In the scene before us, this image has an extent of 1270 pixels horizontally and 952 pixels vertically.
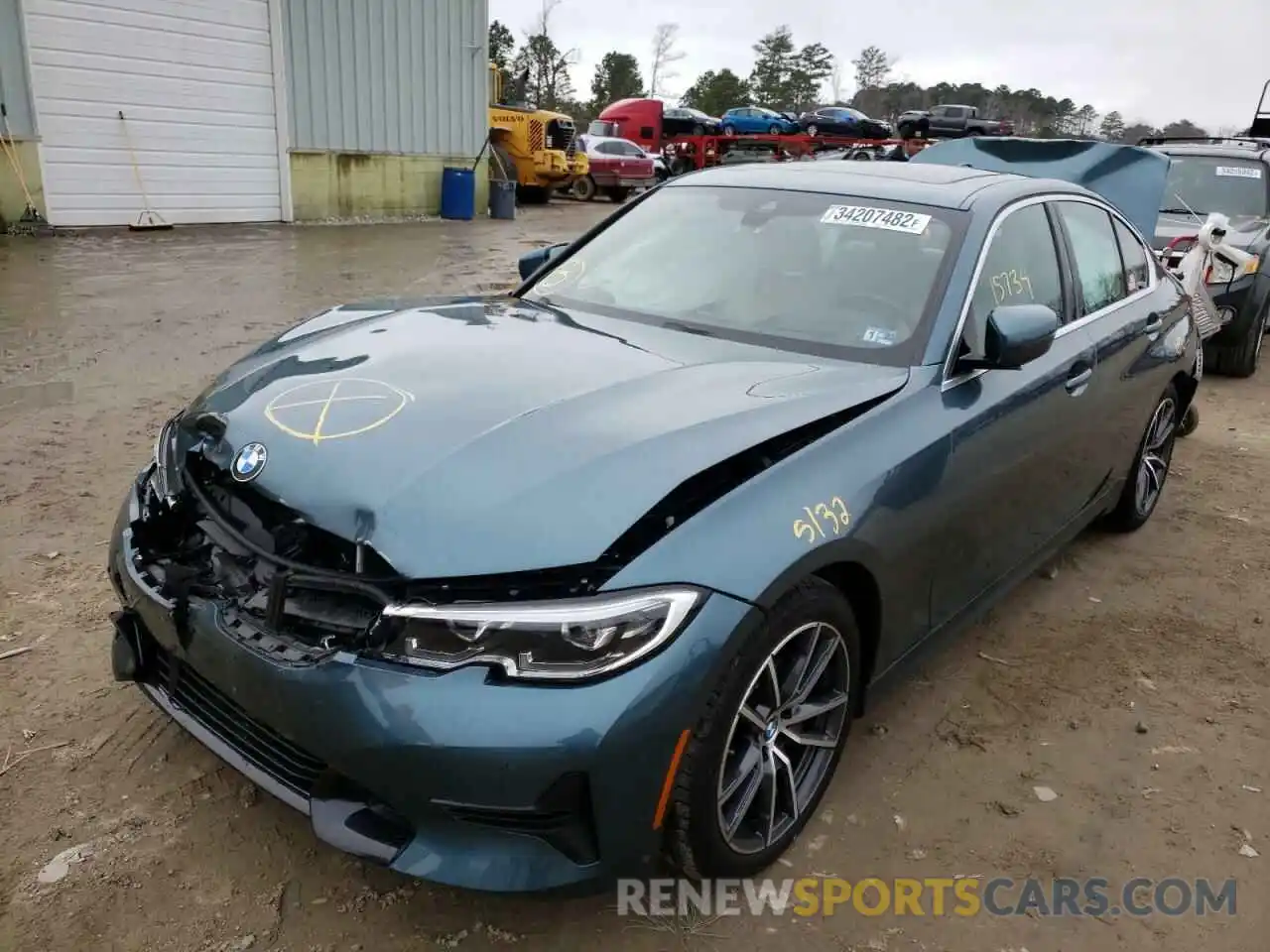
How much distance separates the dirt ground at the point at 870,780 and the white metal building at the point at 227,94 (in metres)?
8.99

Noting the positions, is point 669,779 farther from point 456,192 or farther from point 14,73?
point 456,192

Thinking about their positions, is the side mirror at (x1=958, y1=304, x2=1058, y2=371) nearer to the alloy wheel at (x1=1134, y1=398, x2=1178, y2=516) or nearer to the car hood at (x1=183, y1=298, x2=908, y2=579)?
the car hood at (x1=183, y1=298, x2=908, y2=579)

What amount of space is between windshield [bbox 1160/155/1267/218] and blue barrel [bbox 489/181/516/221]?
1153 cm

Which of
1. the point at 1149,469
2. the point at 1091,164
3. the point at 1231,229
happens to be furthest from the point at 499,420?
the point at 1231,229

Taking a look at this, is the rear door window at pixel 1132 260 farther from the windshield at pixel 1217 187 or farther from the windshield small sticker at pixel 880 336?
the windshield at pixel 1217 187

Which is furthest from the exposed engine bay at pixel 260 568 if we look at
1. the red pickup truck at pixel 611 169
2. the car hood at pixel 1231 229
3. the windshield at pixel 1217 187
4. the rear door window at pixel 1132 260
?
the red pickup truck at pixel 611 169

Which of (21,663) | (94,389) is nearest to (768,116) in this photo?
(94,389)

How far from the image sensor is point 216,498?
2305mm

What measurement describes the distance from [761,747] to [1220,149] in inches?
369

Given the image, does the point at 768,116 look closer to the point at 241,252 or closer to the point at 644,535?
the point at 241,252

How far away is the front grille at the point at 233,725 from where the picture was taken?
2.06 metres

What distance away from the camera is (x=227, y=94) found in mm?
13828

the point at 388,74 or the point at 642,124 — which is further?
the point at 642,124

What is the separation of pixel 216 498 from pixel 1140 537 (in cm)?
429
